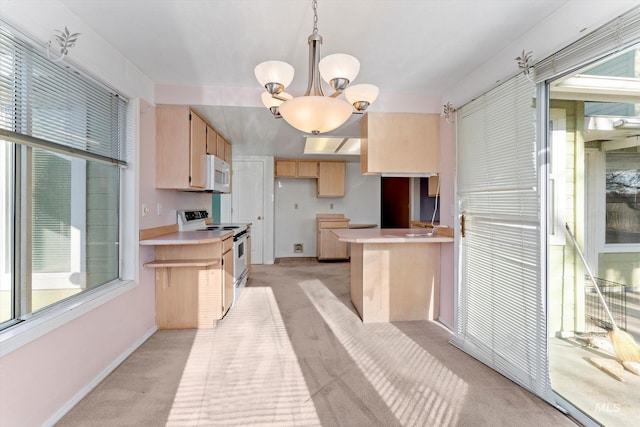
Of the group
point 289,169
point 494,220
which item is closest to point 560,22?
point 494,220

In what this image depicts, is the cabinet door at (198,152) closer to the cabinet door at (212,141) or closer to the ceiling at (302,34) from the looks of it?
the cabinet door at (212,141)

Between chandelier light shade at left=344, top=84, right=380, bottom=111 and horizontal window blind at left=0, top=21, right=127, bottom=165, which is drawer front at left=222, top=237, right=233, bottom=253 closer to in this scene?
horizontal window blind at left=0, top=21, right=127, bottom=165

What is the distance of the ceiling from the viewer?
5.32 ft

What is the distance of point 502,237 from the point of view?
2.09 meters

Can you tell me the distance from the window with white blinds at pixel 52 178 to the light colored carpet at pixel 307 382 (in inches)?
29.2

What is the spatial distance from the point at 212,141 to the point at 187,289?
1.77 metres

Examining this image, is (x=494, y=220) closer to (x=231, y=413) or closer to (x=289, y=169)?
(x=231, y=413)

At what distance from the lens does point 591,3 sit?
1474 millimetres

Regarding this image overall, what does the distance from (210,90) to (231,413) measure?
2619mm

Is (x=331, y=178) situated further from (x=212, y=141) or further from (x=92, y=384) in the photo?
(x=92, y=384)

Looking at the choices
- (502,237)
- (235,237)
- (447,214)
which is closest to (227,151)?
(235,237)

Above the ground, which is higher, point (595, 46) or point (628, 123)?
point (595, 46)

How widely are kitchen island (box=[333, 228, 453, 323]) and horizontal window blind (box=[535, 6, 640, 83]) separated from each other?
Answer: 62.2 inches

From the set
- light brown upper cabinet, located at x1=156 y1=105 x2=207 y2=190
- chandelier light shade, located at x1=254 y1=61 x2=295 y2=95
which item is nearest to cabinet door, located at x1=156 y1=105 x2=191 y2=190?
light brown upper cabinet, located at x1=156 y1=105 x2=207 y2=190
